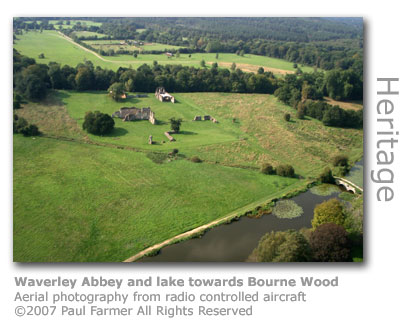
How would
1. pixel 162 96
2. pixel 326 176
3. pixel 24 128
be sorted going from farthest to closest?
pixel 162 96 < pixel 24 128 < pixel 326 176

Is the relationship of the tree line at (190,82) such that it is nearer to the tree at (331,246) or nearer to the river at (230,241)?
the river at (230,241)

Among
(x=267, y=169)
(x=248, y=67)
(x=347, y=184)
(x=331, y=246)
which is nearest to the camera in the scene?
(x=331, y=246)

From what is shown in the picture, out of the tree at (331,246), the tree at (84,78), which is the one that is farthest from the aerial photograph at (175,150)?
the tree at (84,78)

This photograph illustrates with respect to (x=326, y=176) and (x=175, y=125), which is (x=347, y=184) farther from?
(x=175, y=125)

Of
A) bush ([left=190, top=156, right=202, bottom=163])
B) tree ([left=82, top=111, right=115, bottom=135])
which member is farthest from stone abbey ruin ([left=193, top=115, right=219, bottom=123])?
bush ([left=190, top=156, right=202, bottom=163])

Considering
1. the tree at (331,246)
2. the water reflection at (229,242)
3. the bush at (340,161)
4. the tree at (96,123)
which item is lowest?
the water reflection at (229,242)

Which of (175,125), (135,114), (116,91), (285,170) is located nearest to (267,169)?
(285,170)
